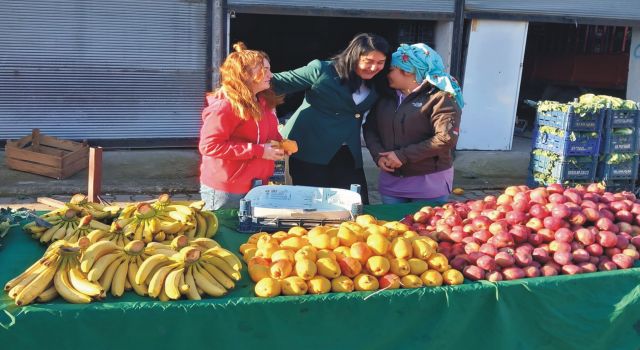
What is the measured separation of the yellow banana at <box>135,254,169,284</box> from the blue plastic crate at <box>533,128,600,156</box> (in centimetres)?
602

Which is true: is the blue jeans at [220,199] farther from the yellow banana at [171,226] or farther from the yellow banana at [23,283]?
the yellow banana at [23,283]

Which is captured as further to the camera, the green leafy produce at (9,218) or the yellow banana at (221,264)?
the green leafy produce at (9,218)

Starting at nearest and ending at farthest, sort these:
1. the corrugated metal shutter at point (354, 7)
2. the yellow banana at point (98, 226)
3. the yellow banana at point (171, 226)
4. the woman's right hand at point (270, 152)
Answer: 1. the yellow banana at point (171, 226)
2. the yellow banana at point (98, 226)
3. the woman's right hand at point (270, 152)
4. the corrugated metal shutter at point (354, 7)

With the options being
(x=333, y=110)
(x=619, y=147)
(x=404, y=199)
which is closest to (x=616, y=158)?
(x=619, y=147)

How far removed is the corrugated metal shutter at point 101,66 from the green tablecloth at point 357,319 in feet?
19.8

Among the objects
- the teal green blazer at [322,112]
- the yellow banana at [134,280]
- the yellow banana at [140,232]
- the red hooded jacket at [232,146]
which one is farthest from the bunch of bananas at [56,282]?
the teal green blazer at [322,112]

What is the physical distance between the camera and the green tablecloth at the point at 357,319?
2.76m

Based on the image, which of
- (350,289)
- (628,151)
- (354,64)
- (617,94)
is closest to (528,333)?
(350,289)

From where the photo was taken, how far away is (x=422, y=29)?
10656mm

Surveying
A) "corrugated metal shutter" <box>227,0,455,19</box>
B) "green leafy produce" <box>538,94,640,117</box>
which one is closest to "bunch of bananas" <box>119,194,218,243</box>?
"green leafy produce" <box>538,94,640,117</box>

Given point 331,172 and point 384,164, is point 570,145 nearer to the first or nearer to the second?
point 384,164

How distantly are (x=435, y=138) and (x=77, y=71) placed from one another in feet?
20.9

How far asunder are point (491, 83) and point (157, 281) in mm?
8518

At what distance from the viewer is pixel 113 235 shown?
333 cm
